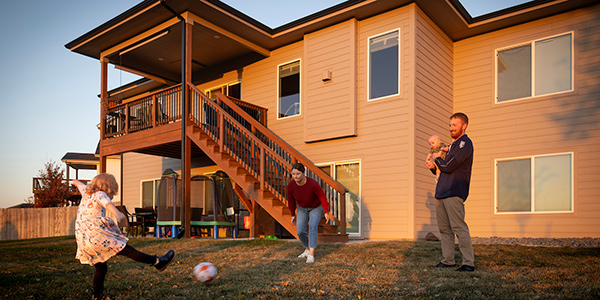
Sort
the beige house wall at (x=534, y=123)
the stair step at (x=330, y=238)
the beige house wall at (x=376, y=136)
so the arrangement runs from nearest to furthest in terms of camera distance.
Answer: the stair step at (x=330, y=238) < the beige house wall at (x=534, y=123) < the beige house wall at (x=376, y=136)

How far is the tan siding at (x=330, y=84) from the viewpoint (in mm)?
11766

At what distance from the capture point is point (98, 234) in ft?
14.0

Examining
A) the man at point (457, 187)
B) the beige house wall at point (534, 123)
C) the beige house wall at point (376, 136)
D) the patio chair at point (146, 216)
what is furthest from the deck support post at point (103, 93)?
the man at point (457, 187)

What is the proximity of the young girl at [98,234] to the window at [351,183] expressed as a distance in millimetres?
7535

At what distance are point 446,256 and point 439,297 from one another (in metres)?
1.72

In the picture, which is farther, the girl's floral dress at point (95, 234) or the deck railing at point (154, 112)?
the deck railing at point (154, 112)

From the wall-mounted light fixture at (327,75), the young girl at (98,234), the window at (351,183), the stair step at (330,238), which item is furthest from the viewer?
the wall-mounted light fixture at (327,75)

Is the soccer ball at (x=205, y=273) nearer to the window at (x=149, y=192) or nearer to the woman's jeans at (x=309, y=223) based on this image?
the woman's jeans at (x=309, y=223)

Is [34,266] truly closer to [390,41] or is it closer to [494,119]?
[390,41]

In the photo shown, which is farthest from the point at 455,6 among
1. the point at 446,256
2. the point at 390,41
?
the point at 446,256

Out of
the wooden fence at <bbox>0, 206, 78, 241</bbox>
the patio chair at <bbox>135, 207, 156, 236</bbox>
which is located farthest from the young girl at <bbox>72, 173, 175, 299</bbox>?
the wooden fence at <bbox>0, 206, 78, 241</bbox>

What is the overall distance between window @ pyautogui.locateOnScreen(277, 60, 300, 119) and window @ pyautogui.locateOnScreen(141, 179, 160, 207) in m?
6.66

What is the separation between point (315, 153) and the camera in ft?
40.9

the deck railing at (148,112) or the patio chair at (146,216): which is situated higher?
the deck railing at (148,112)
